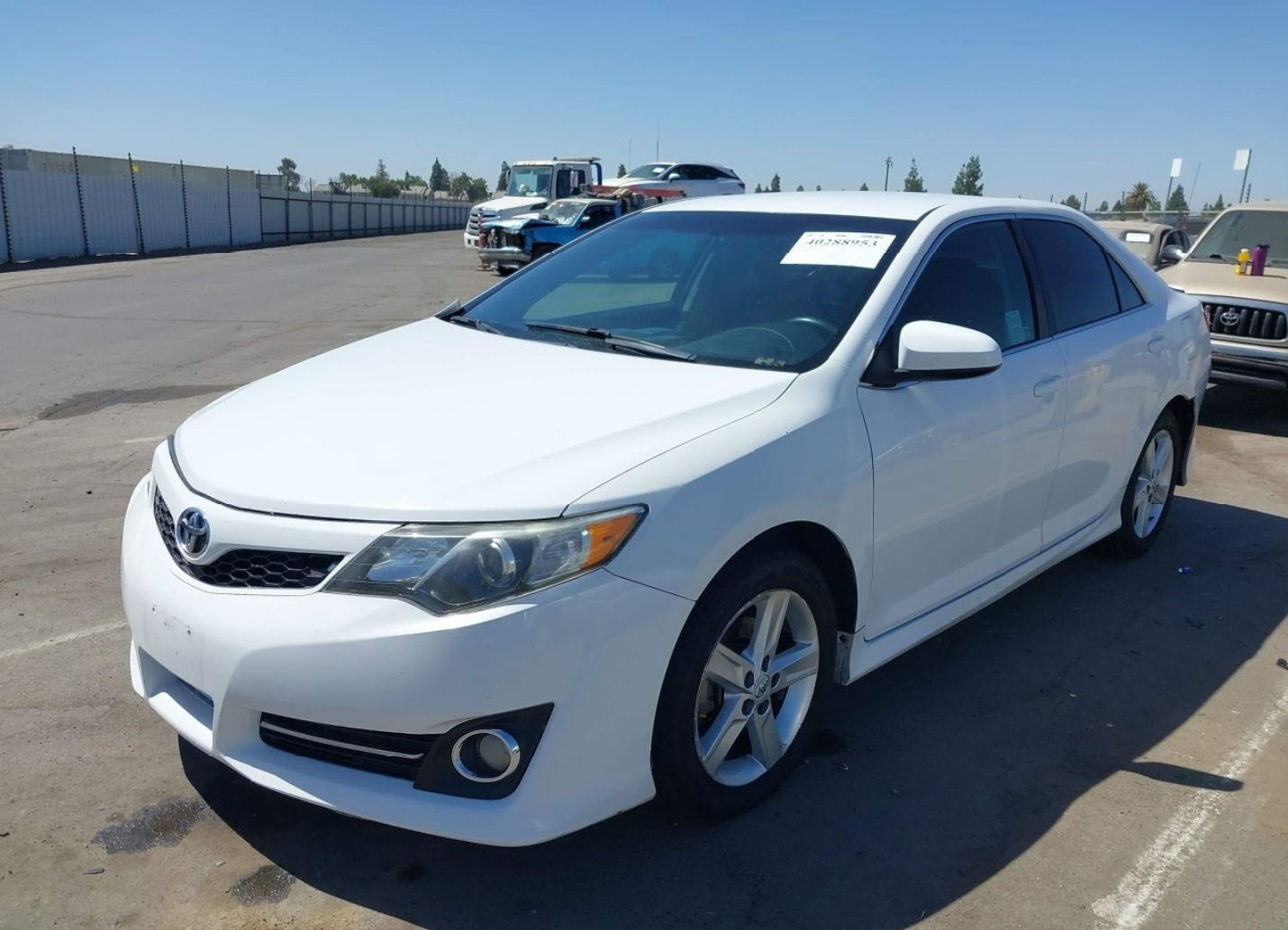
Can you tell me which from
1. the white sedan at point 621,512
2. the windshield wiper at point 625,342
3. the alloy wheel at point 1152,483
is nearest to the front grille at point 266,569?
the white sedan at point 621,512

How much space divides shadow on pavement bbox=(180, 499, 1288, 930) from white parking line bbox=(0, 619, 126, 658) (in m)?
1.14

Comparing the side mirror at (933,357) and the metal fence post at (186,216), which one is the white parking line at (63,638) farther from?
the metal fence post at (186,216)

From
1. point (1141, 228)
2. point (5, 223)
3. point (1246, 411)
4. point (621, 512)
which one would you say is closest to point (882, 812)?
point (621, 512)

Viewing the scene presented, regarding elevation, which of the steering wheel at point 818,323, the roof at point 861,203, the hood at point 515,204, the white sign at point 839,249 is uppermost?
the roof at point 861,203

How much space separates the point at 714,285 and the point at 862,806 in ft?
6.10

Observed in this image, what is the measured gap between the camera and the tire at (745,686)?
2.67m

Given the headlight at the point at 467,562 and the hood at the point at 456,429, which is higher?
the hood at the point at 456,429

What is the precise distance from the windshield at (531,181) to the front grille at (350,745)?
3042 cm

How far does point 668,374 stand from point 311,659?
1.38 m

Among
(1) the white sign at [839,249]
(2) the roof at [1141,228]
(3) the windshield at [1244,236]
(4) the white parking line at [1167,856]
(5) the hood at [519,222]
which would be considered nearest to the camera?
(4) the white parking line at [1167,856]

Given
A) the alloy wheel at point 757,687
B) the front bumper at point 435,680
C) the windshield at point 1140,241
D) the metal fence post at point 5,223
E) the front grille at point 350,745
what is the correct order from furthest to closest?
the metal fence post at point 5,223 → the windshield at point 1140,241 → the alloy wheel at point 757,687 → the front grille at point 350,745 → the front bumper at point 435,680

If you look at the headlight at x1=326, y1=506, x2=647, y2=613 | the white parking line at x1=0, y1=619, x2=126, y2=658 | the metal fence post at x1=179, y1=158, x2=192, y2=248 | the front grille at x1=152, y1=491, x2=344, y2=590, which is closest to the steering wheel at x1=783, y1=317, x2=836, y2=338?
the headlight at x1=326, y1=506, x2=647, y2=613

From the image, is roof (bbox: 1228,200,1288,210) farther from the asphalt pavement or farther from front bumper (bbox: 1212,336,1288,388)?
the asphalt pavement

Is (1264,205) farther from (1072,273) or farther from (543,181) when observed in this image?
(543,181)
